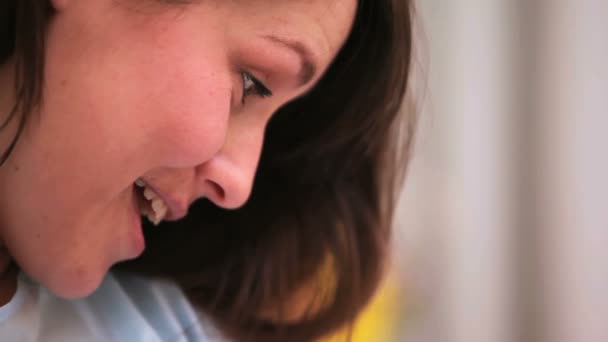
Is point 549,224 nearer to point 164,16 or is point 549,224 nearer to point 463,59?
point 463,59

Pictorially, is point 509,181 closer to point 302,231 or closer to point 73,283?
point 302,231

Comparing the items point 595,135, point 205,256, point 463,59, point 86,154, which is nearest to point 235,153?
point 86,154

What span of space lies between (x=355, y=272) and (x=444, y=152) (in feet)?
1.17

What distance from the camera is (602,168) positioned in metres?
1.08

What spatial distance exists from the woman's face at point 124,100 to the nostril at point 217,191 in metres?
0.03

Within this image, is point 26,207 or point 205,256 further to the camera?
point 205,256

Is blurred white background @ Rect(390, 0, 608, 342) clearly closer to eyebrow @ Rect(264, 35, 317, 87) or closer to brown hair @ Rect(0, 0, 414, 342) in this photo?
brown hair @ Rect(0, 0, 414, 342)

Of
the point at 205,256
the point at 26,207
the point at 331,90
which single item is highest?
the point at 331,90

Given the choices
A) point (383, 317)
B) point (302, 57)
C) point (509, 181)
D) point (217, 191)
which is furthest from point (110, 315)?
point (509, 181)

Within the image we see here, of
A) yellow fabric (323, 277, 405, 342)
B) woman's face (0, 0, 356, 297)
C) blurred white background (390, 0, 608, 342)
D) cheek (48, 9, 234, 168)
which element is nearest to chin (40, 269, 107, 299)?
woman's face (0, 0, 356, 297)

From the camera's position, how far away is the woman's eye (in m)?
0.57

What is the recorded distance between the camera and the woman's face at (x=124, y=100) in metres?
0.50

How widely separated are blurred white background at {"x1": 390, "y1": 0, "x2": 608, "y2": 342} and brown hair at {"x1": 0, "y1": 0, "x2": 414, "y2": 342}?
0.21 metres

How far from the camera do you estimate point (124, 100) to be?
1.70 feet
